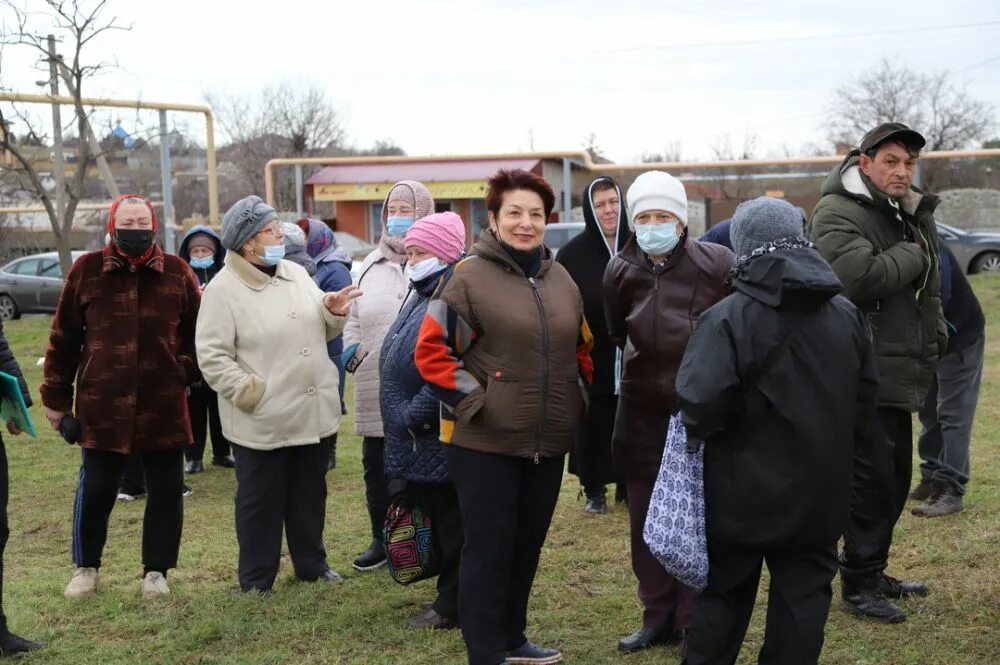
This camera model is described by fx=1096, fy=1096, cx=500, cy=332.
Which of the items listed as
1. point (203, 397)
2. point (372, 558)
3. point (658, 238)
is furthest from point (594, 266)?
point (203, 397)

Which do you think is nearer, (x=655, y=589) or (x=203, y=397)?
(x=655, y=589)

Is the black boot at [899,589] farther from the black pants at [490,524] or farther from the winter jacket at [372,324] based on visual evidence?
the winter jacket at [372,324]

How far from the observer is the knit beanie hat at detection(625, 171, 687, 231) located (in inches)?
167

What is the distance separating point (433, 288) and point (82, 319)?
5.75 feet

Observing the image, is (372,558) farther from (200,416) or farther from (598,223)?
(200,416)

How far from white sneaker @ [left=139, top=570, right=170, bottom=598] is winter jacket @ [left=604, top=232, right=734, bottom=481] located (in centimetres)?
236

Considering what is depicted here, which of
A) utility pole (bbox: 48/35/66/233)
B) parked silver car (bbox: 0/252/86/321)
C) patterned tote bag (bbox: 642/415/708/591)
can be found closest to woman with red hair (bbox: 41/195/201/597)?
patterned tote bag (bbox: 642/415/708/591)

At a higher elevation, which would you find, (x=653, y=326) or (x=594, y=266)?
(x=594, y=266)

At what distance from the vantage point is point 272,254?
4.99m

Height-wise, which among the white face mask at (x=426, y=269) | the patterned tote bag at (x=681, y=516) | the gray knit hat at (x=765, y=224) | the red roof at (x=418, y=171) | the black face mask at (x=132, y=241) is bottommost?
the patterned tote bag at (x=681, y=516)

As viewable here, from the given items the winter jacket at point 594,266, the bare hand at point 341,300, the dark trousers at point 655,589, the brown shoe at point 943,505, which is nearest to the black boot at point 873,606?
the dark trousers at point 655,589

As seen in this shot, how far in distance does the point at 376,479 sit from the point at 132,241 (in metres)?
1.69

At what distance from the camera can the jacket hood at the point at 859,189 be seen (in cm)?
457

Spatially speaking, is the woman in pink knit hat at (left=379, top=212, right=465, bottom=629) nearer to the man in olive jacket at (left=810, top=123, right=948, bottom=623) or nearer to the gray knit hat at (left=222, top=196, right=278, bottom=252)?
Answer: the gray knit hat at (left=222, top=196, right=278, bottom=252)
